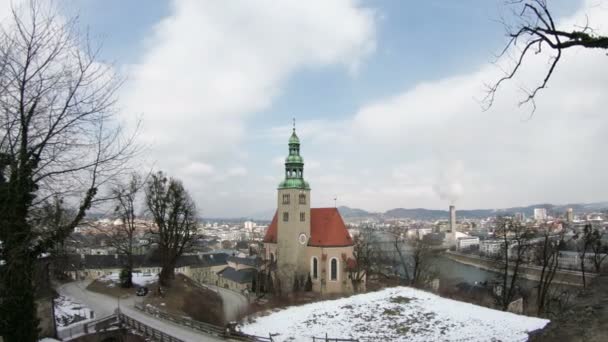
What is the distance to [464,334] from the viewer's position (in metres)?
17.3

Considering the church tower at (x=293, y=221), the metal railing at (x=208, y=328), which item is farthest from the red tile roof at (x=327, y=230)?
the metal railing at (x=208, y=328)

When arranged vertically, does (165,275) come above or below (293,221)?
below

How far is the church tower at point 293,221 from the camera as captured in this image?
36.6 metres

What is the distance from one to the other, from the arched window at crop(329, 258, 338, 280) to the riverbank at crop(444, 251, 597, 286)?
541 inches

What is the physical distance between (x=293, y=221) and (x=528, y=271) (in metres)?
48.2

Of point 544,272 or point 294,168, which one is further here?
point 294,168

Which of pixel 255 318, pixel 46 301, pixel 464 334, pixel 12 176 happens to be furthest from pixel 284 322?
pixel 12 176

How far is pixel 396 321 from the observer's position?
19609 mm

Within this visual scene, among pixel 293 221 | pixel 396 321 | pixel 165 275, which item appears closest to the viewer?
pixel 396 321

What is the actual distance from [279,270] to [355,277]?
22.1 ft

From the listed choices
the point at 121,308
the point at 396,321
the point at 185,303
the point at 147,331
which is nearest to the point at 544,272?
the point at 396,321

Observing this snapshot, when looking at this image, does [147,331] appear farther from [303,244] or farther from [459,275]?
[459,275]

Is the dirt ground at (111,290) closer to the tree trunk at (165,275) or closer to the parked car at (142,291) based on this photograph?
the parked car at (142,291)

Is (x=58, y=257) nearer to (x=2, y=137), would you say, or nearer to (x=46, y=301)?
(x=2, y=137)
